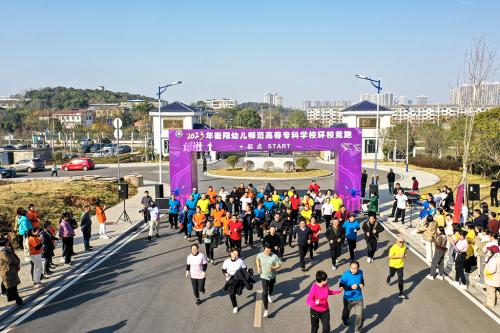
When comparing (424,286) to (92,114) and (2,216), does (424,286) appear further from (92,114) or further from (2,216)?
(92,114)

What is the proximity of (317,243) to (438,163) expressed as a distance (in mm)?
34925

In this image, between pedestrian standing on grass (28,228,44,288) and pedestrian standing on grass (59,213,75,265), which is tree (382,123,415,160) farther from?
pedestrian standing on grass (28,228,44,288)

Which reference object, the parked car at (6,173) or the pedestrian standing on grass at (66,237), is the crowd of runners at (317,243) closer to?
the pedestrian standing on grass at (66,237)

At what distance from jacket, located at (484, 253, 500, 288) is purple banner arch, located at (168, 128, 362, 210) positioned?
38.7 feet

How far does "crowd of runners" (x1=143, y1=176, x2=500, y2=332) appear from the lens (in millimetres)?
9023

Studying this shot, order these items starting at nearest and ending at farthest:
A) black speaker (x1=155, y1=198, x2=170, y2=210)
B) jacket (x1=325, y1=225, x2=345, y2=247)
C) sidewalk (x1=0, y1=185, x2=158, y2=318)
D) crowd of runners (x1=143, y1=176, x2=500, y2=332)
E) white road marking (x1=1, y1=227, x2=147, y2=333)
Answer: crowd of runners (x1=143, y1=176, x2=500, y2=332), white road marking (x1=1, y1=227, x2=147, y2=333), sidewalk (x1=0, y1=185, x2=158, y2=318), jacket (x1=325, y1=225, x2=345, y2=247), black speaker (x1=155, y1=198, x2=170, y2=210)

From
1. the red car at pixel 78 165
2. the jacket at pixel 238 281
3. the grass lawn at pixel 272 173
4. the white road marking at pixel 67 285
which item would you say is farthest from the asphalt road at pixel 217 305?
the red car at pixel 78 165

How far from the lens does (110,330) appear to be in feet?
29.6

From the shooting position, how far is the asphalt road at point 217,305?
9.17m

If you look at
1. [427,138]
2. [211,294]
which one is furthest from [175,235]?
[427,138]

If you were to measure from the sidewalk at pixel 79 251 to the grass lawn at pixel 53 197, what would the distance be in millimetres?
1486

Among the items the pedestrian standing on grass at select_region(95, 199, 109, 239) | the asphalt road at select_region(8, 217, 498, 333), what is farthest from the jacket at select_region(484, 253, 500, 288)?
the pedestrian standing on grass at select_region(95, 199, 109, 239)

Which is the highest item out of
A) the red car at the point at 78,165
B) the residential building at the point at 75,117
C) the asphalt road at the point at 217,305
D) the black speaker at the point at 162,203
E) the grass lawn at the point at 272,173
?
the residential building at the point at 75,117

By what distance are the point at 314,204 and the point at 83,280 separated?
→ 1052 cm
